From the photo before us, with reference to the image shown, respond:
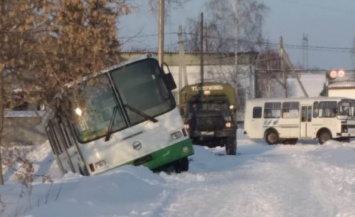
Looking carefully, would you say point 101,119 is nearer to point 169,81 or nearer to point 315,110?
point 169,81

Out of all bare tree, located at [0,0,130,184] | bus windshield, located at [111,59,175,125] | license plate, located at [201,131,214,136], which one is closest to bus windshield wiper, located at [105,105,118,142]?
bus windshield, located at [111,59,175,125]

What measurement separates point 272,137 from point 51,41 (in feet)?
111

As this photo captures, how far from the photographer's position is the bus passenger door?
140ft

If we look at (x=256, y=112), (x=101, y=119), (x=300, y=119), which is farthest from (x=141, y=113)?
(x=256, y=112)

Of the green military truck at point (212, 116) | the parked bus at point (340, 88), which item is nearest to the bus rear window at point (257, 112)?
the green military truck at point (212, 116)

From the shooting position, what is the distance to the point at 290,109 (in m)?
43.9

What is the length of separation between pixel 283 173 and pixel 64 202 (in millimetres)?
9241

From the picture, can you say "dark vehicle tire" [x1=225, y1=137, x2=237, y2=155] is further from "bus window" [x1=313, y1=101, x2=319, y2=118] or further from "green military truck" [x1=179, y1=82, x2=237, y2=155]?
"bus window" [x1=313, y1=101, x2=319, y2=118]

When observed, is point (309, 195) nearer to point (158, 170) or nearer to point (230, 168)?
→ point (158, 170)

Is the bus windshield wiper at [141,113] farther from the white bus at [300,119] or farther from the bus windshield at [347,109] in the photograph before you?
the bus windshield at [347,109]

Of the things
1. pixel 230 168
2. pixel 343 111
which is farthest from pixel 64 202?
pixel 343 111

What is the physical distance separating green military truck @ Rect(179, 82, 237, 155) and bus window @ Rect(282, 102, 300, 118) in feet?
30.9

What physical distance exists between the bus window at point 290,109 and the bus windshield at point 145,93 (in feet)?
83.0

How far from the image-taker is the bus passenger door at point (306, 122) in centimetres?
4272
